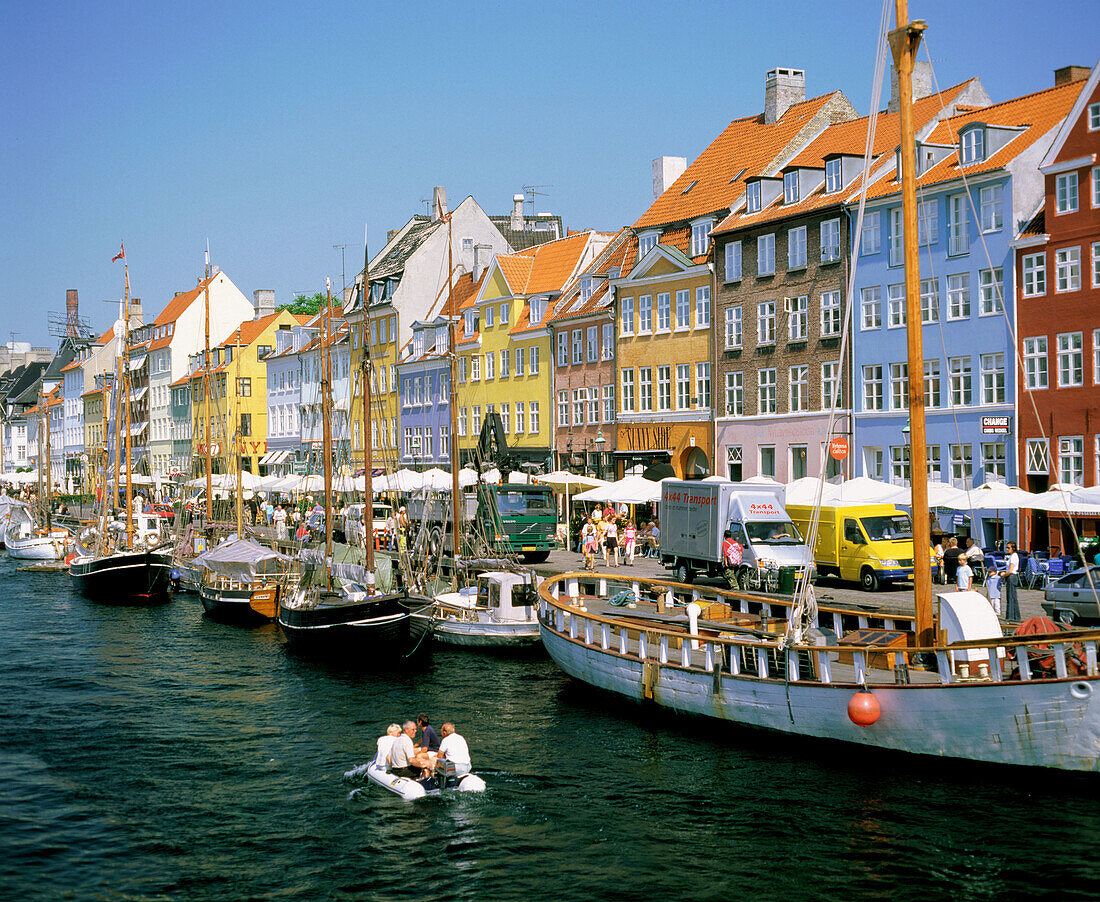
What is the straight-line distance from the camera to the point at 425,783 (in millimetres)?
20266

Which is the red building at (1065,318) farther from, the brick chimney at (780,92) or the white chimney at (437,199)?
the white chimney at (437,199)

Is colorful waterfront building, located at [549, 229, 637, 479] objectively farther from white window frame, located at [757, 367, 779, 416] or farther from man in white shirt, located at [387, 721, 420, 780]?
man in white shirt, located at [387, 721, 420, 780]

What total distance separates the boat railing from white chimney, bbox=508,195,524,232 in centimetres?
5813

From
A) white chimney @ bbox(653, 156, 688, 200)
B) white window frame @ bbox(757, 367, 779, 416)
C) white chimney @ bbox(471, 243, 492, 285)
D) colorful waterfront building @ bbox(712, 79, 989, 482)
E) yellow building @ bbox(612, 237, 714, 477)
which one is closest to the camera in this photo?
colorful waterfront building @ bbox(712, 79, 989, 482)

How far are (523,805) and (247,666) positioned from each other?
15467 mm

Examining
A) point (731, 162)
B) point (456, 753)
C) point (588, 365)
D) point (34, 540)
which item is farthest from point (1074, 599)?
point (34, 540)

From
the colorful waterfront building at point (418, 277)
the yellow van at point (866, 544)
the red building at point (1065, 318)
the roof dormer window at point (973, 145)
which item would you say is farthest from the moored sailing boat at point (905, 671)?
Answer: the colorful waterfront building at point (418, 277)

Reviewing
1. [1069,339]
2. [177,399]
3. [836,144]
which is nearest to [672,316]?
[836,144]

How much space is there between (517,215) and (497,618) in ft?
193

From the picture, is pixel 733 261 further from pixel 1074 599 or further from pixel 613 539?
pixel 1074 599

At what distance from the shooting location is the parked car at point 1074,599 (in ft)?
90.0

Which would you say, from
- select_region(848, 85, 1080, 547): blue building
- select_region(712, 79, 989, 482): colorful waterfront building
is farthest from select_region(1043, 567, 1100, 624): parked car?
select_region(712, 79, 989, 482): colorful waterfront building

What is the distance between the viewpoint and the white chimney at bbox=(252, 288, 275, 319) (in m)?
115

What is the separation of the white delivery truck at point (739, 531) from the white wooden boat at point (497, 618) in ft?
20.9
